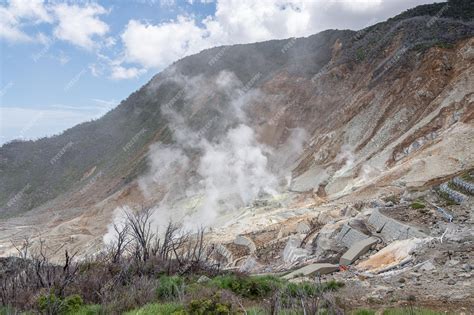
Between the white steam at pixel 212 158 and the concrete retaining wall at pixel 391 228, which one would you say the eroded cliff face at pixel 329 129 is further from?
the concrete retaining wall at pixel 391 228

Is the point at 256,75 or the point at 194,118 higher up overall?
the point at 256,75

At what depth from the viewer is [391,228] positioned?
1321cm

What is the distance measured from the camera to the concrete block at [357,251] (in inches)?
476

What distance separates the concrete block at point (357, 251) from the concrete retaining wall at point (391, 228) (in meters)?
0.58

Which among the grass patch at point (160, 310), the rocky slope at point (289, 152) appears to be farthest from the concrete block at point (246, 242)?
the grass patch at point (160, 310)

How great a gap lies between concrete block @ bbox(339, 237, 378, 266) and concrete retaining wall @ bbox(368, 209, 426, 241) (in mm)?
580

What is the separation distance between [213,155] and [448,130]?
74.3 feet

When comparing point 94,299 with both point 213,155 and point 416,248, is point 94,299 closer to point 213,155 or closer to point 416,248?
point 416,248

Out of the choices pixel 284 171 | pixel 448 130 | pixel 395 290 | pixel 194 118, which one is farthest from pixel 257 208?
pixel 194 118

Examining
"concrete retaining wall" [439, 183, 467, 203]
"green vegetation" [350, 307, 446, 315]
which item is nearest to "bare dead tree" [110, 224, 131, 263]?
"green vegetation" [350, 307, 446, 315]

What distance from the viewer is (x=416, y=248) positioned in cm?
1077

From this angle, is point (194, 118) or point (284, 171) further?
point (194, 118)

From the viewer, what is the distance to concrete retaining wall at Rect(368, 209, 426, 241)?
12294 mm

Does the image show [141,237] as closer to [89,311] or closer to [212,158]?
[89,311]
